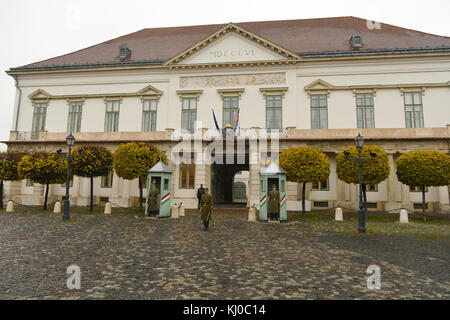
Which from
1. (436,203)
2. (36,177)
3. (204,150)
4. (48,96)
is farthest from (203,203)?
(48,96)

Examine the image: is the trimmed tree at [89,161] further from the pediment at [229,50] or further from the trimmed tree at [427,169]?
the trimmed tree at [427,169]

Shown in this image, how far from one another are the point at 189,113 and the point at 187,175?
5944mm

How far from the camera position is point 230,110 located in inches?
1027

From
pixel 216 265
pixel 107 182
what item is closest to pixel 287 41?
pixel 107 182

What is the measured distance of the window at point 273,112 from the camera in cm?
2531

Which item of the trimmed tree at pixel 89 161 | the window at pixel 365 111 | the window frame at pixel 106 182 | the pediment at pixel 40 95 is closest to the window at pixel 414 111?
the window at pixel 365 111

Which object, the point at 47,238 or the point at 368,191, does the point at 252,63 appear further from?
the point at 47,238

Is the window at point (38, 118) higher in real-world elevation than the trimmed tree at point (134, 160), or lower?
higher

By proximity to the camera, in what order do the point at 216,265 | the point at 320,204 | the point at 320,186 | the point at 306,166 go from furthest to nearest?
the point at 320,186, the point at 320,204, the point at 306,166, the point at 216,265

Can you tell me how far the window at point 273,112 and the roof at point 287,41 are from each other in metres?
4.76

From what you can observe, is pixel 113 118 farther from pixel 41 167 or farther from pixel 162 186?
pixel 162 186

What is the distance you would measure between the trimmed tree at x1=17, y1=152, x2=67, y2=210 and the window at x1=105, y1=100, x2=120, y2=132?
7520mm

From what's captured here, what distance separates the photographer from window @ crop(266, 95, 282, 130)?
25312 millimetres

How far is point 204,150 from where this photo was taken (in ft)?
80.3
